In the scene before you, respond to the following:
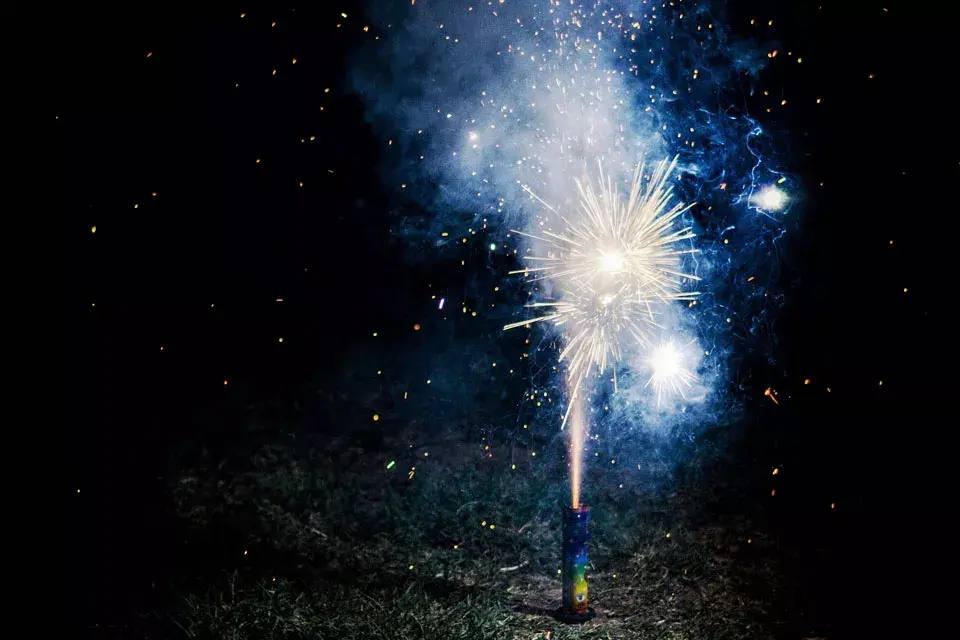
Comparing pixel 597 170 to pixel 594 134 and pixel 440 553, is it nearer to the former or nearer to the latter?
pixel 594 134

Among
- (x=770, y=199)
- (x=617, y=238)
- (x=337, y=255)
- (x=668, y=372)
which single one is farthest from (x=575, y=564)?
(x=770, y=199)

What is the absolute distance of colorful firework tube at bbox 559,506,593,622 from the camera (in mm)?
4352

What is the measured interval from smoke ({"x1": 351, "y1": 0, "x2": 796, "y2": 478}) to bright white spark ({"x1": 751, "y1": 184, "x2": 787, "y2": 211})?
0.09 metres

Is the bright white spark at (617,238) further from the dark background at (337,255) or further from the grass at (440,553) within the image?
the grass at (440,553)

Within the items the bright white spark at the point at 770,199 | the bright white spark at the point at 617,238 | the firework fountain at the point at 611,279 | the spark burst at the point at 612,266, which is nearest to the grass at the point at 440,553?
the firework fountain at the point at 611,279

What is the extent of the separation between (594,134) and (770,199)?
2940mm

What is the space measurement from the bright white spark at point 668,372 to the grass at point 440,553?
1.45 m

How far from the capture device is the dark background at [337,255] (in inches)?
257

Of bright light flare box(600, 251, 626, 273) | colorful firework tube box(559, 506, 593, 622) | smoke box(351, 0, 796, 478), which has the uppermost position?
smoke box(351, 0, 796, 478)

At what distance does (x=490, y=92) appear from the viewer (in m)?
6.79

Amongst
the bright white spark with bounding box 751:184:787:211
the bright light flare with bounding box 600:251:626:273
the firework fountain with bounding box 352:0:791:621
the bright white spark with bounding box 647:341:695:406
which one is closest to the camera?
the bright light flare with bounding box 600:251:626:273

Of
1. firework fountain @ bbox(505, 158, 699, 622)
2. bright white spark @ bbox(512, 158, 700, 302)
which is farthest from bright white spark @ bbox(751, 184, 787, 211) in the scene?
bright white spark @ bbox(512, 158, 700, 302)

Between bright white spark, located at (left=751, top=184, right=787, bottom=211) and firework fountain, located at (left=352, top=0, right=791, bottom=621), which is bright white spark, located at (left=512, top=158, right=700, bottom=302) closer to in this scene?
firework fountain, located at (left=352, top=0, right=791, bottom=621)

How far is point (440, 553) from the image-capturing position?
217 inches
